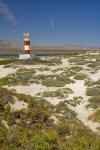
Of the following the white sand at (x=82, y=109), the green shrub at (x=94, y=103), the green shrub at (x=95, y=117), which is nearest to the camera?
the white sand at (x=82, y=109)

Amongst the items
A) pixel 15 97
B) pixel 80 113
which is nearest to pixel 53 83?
pixel 80 113

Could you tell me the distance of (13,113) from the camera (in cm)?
730

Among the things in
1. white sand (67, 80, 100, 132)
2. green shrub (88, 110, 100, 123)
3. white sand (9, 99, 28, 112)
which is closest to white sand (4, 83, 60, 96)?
white sand (67, 80, 100, 132)

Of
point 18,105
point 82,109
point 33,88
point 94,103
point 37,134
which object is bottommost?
point 82,109

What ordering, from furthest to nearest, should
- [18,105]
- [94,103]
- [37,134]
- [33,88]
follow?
[33,88] < [94,103] < [18,105] < [37,134]

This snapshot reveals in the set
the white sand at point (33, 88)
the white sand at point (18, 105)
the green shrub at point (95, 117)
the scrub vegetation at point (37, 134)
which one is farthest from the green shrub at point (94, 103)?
the white sand at point (18, 105)

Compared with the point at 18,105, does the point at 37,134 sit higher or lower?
lower

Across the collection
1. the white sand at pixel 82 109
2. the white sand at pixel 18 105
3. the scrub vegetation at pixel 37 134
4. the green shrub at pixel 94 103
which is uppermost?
the white sand at pixel 18 105

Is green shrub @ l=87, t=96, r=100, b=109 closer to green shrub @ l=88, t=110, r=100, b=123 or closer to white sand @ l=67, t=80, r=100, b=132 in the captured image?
white sand @ l=67, t=80, r=100, b=132

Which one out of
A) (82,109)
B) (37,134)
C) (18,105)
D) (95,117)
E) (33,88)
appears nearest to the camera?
(37,134)

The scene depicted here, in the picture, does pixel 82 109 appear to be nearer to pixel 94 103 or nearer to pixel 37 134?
pixel 94 103

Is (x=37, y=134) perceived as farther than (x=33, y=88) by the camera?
No

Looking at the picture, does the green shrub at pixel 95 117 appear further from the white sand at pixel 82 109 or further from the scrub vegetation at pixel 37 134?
the scrub vegetation at pixel 37 134

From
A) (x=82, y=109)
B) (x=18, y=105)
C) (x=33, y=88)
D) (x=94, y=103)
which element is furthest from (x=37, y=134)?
(x=33, y=88)
